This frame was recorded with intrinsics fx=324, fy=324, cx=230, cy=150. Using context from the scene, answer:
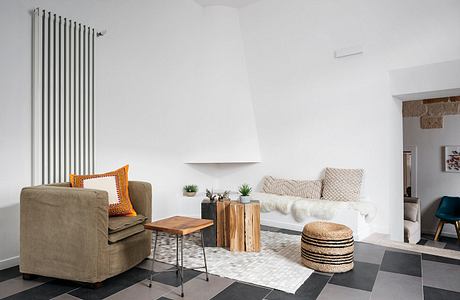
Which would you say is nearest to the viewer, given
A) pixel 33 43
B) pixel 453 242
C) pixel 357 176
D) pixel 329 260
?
pixel 329 260

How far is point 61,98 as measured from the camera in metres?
3.75

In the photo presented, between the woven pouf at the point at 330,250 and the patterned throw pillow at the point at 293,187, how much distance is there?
199cm

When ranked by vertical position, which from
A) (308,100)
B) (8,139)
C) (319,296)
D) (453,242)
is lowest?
(453,242)

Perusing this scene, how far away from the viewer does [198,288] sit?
9.27 ft

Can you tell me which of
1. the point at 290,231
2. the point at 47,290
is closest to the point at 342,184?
the point at 290,231

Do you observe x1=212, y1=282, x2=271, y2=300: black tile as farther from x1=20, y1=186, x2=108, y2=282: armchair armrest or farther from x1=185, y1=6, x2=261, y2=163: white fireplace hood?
x1=185, y1=6, x2=261, y2=163: white fireplace hood

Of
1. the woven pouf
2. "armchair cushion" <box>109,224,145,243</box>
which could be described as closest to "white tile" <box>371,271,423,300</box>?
the woven pouf

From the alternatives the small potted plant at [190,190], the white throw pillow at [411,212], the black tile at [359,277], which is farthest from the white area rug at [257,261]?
the white throw pillow at [411,212]

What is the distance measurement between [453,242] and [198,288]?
621 centimetres

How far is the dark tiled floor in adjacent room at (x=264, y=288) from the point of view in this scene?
105 inches

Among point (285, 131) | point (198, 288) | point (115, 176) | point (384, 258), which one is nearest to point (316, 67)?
point (285, 131)

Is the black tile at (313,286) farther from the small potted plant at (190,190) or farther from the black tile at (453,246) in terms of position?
the black tile at (453,246)

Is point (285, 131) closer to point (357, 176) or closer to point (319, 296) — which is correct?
point (357, 176)

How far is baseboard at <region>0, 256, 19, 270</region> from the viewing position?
328 centimetres
